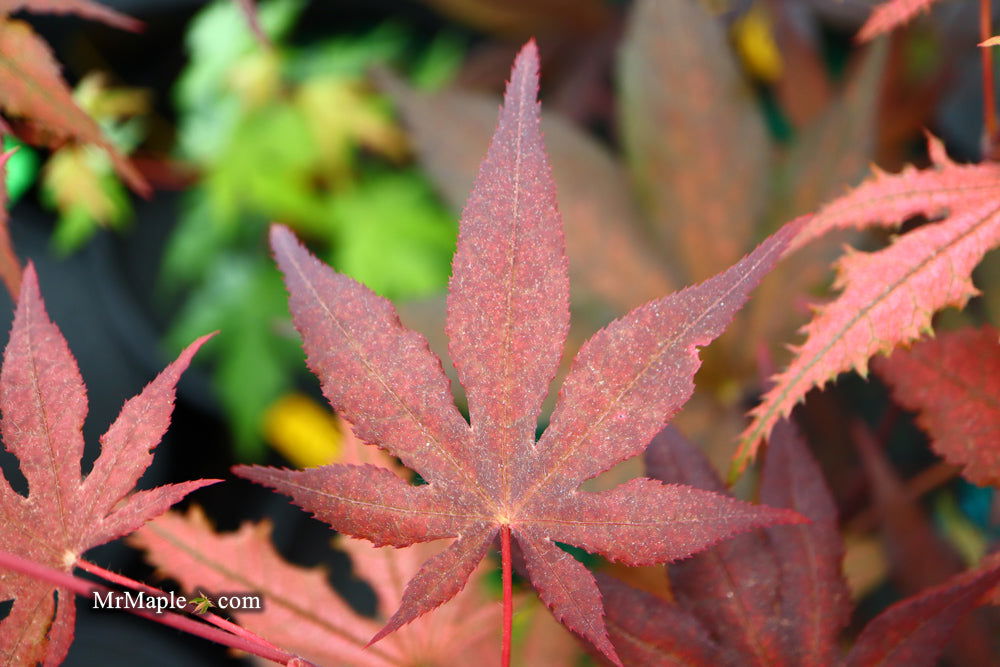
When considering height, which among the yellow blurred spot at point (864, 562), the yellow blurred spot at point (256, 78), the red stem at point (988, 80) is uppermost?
the yellow blurred spot at point (256, 78)

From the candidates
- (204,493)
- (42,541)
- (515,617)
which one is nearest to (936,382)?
(515,617)

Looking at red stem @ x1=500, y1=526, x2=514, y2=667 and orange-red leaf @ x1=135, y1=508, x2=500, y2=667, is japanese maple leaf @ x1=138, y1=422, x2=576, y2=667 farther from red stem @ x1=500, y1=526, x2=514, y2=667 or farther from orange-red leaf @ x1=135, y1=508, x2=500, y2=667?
red stem @ x1=500, y1=526, x2=514, y2=667

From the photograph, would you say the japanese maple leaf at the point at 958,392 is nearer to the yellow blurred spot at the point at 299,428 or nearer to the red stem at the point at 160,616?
the red stem at the point at 160,616

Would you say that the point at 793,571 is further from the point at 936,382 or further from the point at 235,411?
the point at 235,411

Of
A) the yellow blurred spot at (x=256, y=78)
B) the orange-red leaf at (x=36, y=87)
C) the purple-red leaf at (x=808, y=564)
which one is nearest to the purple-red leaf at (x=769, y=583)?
the purple-red leaf at (x=808, y=564)

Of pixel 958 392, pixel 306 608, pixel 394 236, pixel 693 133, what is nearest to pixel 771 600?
pixel 958 392

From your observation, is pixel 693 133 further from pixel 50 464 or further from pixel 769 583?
pixel 50 464
